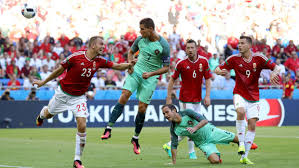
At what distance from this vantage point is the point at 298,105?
26953 mm

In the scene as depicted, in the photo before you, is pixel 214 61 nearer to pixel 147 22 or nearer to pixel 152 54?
pixel 152 54

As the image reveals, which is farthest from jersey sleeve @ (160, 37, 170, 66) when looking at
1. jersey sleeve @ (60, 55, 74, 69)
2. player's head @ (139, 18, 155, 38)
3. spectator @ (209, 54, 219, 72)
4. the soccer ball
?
spectator @ (209, 54, 219, 72)

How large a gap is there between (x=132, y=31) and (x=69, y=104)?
1927cm

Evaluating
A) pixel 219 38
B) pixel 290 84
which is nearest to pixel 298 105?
pixel 290 84

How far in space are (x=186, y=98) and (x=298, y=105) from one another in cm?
1436

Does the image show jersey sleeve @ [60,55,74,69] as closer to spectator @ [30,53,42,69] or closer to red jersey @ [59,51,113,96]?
red jersey @ [59,51,113,96]

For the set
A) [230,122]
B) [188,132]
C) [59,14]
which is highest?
[59,14]

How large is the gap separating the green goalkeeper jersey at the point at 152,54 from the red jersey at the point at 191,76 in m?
0.46

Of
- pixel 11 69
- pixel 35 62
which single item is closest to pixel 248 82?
pixel 11 69

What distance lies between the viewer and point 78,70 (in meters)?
11.3

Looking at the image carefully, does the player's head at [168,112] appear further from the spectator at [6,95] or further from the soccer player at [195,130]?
the spectator at [6,95]

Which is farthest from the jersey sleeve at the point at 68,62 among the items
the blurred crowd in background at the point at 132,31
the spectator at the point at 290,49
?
the spectator at the point at 290,49

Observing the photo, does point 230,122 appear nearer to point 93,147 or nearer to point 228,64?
point 93,147

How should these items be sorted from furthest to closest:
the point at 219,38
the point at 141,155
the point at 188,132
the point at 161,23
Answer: the point at 161,23 < the point at 219,38 < the point at 141,155 < the point at 188,132
